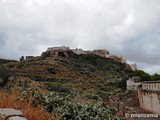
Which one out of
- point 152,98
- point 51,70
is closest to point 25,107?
point 152,98

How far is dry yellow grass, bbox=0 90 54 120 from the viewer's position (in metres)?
5.29

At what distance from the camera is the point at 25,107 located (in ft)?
19.1

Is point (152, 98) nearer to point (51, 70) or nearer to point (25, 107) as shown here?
point (25, 107)

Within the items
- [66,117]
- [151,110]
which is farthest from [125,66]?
[66,117]

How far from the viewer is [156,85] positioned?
31.2 meters

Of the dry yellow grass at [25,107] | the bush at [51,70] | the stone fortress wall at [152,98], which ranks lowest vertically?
the dry yellow grass at [25,107]

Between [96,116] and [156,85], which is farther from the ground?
[156,85]

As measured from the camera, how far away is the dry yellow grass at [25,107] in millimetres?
5288

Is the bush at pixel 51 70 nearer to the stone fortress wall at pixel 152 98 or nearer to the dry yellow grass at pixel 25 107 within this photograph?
the stone fortress wall at pixel 152 98

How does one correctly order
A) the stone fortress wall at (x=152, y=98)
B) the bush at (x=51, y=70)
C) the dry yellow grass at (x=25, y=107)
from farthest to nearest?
the bush at (x=51, y=70) < the stone fortress wall at (x=152, y=98) < the dry yellow grass at (x=25, y=107)

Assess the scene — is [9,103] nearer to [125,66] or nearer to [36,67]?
[36,67]

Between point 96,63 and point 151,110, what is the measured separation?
5308 centimetres

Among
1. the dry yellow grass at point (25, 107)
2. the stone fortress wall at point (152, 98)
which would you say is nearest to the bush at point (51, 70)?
the stone fortress wall at point (152, 98)

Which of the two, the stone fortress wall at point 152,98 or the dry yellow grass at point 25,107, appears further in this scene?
the stone fortress wall at point 152,98
